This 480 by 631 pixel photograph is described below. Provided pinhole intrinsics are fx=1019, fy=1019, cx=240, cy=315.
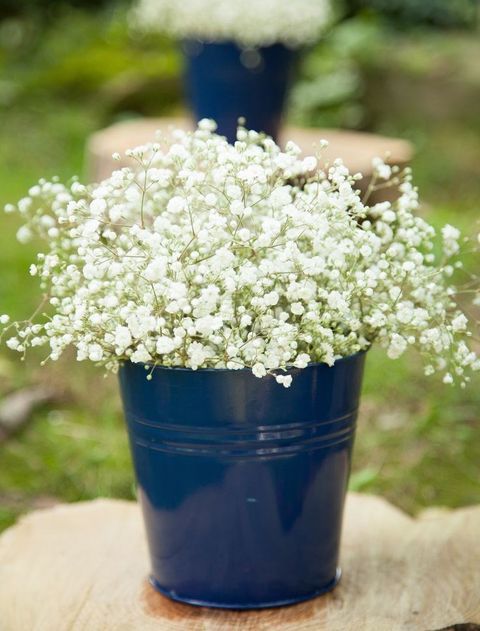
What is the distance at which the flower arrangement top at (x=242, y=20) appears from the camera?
4246 mm

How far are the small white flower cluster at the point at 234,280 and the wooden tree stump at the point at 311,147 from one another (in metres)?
2.01

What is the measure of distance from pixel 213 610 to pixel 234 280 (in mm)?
754

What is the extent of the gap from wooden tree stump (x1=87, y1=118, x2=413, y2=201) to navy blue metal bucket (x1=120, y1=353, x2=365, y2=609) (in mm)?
2079

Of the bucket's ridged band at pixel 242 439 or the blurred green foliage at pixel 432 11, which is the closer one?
the bucket's ridged band at pixel 242 439

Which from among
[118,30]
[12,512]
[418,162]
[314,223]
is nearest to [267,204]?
[314,223]

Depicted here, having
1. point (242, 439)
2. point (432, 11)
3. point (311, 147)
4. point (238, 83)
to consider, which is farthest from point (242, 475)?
point (432, 11)

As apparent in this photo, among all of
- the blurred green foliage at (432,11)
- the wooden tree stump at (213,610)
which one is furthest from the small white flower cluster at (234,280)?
the blurred green foliage at (432,11)

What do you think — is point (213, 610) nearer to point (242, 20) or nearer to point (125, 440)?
point (125, 440)

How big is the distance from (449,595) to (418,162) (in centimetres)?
475

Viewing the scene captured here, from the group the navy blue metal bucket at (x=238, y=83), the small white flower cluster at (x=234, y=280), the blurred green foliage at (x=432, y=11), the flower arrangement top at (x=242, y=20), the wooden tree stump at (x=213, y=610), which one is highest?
the blurred green foliage at (x=432, y=11)

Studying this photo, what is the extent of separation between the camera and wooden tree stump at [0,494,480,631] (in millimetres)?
2131

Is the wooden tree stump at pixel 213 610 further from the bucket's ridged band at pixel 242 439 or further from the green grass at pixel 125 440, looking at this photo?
the green grass at pixel 125 440

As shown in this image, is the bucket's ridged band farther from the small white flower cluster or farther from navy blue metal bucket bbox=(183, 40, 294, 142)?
navy blue metal bucket bbox=(183, 40, 294, 142)

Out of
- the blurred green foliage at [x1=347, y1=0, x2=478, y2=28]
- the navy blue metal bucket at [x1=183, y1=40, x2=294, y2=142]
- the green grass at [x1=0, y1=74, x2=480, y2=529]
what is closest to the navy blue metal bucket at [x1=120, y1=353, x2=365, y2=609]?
the green grass at [x1=0, y1=74, x2=480, y2=529]
